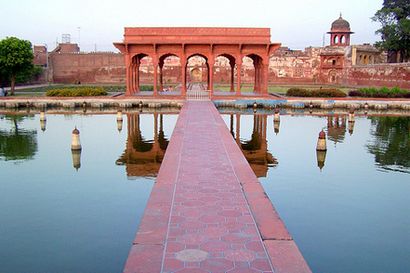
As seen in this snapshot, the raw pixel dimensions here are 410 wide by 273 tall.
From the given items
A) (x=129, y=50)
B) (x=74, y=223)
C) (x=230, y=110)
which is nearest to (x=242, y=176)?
(x=74, y=223)

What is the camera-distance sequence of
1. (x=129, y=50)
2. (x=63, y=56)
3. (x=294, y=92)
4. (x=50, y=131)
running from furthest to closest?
(x=63, y=56)
(x=294, y=92)
(x=129, y=50)
(x=50, y=131)

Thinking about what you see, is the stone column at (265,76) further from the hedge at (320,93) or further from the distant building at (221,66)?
the distant building at (221,66)

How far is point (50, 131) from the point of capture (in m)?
15.2

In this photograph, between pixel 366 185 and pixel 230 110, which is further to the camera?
pixel 230 110

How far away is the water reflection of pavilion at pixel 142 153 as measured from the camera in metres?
9.57

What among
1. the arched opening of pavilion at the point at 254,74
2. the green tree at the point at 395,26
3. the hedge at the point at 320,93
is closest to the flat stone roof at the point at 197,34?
the arched opening of pavilion at the point at 254,74

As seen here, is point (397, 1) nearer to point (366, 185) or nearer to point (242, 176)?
point (366, 185)

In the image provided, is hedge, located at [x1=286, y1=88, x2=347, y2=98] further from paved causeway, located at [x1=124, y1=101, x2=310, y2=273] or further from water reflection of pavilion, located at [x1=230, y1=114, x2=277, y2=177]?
paved causeway, located at [x1=124, y1=101, x2=310, y2=273]

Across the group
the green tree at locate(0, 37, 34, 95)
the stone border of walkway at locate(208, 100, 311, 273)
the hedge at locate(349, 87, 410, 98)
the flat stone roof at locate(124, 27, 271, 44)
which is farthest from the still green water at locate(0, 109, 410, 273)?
the green tree at locate(0, 37, 34, 95)

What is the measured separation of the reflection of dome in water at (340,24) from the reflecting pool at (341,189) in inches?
1290

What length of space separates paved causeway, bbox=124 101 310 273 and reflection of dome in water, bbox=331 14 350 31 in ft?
141

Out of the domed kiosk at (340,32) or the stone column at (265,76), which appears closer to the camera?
the stone column at (265,76)

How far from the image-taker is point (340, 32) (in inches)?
1821

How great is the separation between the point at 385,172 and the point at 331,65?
37.0 meters
